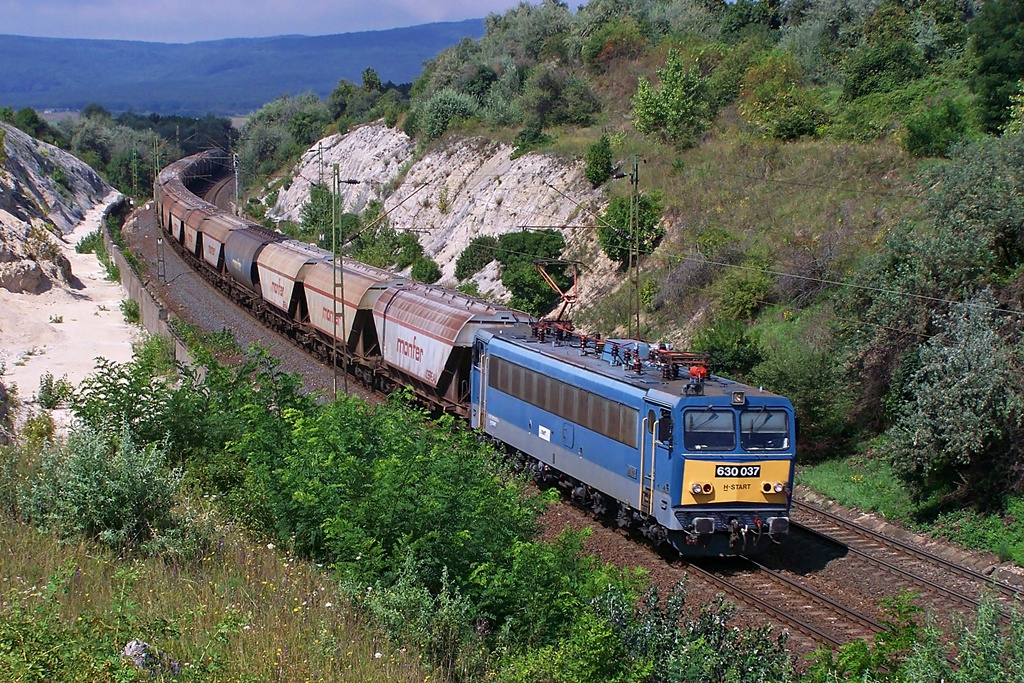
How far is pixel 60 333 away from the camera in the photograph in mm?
31625

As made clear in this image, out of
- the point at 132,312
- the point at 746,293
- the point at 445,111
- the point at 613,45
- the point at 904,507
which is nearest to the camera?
the point at 904,507

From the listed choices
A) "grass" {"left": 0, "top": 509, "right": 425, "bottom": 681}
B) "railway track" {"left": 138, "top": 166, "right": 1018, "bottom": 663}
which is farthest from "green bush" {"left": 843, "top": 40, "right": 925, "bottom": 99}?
"grass" {"left": 0, "top": 509, "right": 425, "bottom": 681}

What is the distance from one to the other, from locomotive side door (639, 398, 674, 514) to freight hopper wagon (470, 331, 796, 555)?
0.02 m

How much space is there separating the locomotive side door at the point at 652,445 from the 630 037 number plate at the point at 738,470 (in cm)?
78

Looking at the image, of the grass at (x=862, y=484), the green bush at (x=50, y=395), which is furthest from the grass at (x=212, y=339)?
the grass at (x=862, y=484)

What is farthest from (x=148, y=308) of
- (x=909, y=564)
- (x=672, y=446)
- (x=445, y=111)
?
(x=445, y=111)

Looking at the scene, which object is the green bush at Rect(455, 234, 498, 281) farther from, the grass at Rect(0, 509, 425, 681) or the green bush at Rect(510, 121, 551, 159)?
the grass at Rect(0, 509, 425, 681)

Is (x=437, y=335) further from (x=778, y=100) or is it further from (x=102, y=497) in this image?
(x=778, y=100)

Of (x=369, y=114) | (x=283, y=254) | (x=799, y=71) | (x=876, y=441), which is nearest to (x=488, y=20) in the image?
(x=369, y=114)

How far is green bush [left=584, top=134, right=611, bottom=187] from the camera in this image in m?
39.7

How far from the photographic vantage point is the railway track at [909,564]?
45.6ft

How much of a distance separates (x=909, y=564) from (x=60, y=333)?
87.7 feet

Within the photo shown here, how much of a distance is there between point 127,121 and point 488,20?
2881 inches

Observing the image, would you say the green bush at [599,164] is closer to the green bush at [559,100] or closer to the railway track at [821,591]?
the green bush at [559,100]
